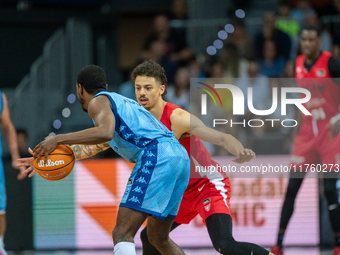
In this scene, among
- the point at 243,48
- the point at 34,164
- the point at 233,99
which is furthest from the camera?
the point at 243,48

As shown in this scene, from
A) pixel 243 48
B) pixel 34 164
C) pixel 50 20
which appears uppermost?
pixel 50 20

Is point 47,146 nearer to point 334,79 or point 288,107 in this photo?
point 334,79

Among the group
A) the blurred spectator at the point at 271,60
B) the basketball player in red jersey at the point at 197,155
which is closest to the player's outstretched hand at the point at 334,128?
the basketball player in red jersey at the point at 197,155

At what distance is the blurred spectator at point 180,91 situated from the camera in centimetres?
840

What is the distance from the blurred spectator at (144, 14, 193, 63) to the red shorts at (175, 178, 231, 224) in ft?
17.2

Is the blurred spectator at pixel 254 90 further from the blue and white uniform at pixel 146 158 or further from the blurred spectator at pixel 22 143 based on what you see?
the blue and white uniform at pixel 146 158


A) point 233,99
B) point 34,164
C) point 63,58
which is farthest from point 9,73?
point 34,164

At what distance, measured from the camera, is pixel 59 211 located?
7.09m

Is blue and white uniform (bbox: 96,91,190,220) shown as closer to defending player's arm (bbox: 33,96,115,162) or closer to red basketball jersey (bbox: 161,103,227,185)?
defending player's arm (bbox: 33,96,115,162)

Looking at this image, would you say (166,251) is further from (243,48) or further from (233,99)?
(243,48)

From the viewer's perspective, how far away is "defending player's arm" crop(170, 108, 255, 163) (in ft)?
13.5

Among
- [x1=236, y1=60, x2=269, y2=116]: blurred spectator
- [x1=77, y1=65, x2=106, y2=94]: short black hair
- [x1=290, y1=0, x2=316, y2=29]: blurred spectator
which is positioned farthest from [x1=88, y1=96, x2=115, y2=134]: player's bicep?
[x1=290, y1=0, x2=316, y2=29]: blurred spectator

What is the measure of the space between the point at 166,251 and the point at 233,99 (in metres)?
4.56

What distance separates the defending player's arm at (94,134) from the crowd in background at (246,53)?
4615mm
